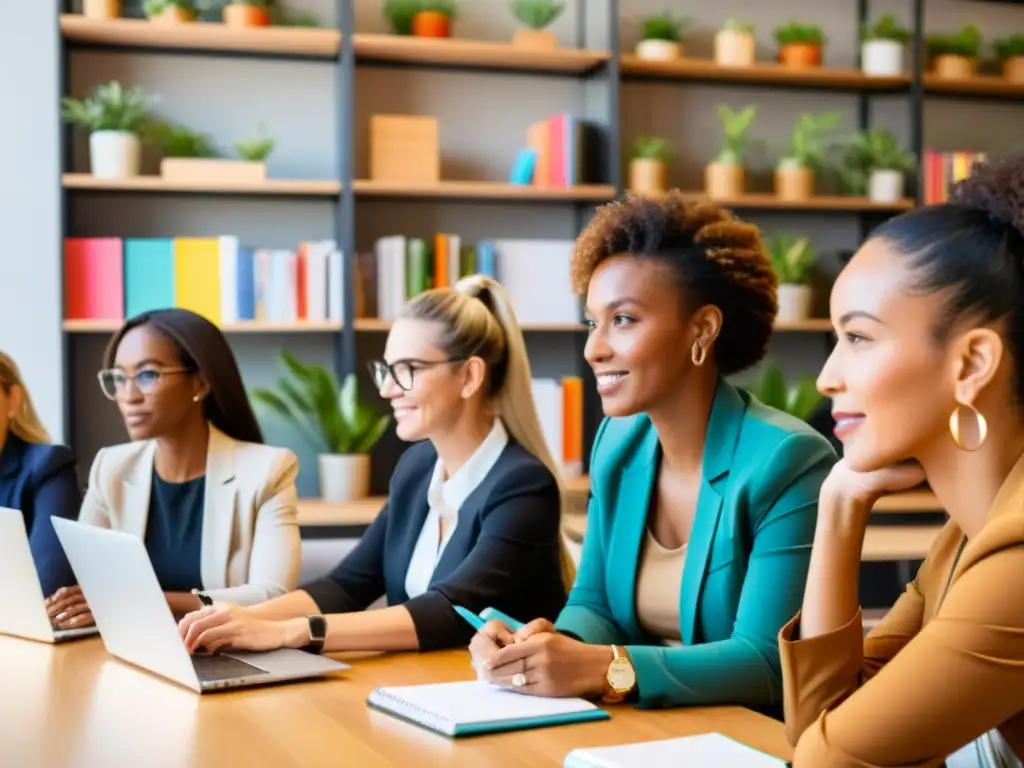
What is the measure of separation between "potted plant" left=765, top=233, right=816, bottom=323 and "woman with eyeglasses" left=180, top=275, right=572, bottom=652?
7.75 feet

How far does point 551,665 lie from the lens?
62.4 inches

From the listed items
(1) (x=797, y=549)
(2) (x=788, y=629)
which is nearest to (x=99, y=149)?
(1) (x=797, y=549)

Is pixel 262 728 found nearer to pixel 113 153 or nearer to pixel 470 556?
pixel 470 556

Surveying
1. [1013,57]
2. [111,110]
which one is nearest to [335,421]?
[111,110]

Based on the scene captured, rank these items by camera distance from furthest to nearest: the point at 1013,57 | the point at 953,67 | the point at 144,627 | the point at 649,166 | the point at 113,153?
the point at 1013,57, the point at 953,67, the point at 649,166, the point at 113,153, the point at 144,627

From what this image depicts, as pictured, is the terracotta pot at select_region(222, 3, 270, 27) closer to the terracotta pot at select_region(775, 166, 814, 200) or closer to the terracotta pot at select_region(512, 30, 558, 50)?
the terracotta pot at select_region(512, 30, 558, 50)

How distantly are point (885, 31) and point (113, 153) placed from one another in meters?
2.75

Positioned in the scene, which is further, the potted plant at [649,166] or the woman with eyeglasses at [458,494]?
the potted plant at [649,166]

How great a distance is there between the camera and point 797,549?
5.87 feet

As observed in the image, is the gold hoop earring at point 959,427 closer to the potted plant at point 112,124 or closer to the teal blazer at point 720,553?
the teal blazer at point 720,553

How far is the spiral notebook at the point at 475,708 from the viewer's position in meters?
1.48

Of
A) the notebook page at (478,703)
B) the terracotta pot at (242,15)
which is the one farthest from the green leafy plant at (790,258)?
the notebook page at (478,703)

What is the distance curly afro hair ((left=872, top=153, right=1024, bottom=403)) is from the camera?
1.22m

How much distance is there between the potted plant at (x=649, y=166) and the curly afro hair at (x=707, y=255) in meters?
2.42
